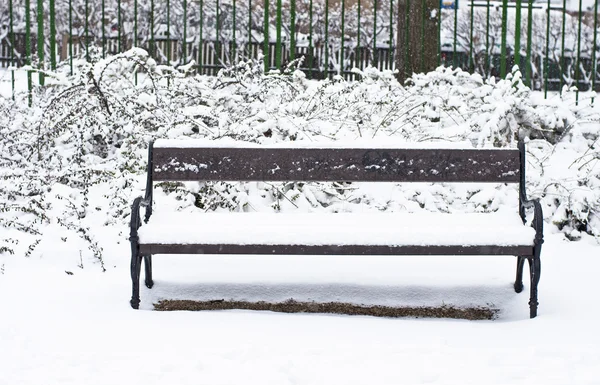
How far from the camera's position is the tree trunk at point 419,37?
8688mm

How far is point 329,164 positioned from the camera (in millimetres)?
4723

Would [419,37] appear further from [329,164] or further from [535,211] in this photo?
[535,211]

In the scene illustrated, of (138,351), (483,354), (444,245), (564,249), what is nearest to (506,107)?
(564,249)

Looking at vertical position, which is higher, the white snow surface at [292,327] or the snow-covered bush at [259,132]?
the snow-covered bush at [259,132]

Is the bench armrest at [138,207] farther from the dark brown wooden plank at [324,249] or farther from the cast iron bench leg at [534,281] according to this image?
the cast iron bench leg at [534,281]

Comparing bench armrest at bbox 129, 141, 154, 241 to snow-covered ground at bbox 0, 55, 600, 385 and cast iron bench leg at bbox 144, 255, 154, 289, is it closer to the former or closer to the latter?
cast iron bench leg at bbox 144, 255, 154, 289

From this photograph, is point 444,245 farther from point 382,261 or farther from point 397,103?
point 397,103

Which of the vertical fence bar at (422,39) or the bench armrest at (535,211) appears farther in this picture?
the vertical fence bar at (422,39)

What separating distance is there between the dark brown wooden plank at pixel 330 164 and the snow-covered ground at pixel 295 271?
2.03 feet

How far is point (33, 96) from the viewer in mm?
7910

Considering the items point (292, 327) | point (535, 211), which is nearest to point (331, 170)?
point (292, 327)

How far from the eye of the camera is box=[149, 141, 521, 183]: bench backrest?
4711mm

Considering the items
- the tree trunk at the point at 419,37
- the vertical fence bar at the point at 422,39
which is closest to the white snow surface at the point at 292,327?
the vertical fence bar at the point at 422,39

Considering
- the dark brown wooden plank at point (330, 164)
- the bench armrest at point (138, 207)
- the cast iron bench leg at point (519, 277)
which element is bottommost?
the cast iron bench leg at point (519, 277)
